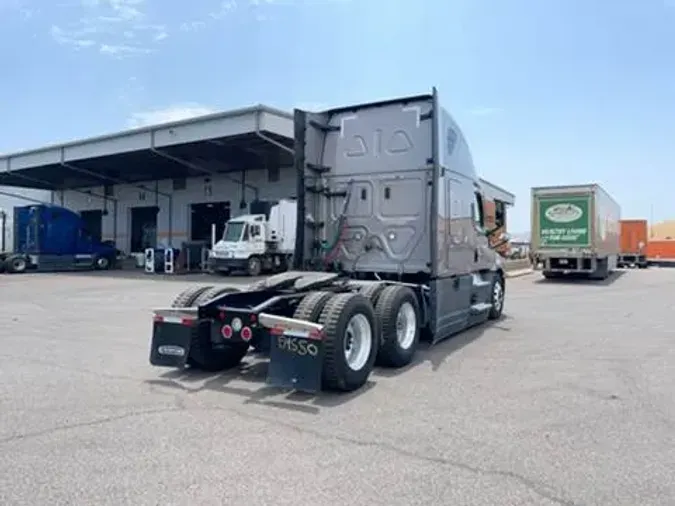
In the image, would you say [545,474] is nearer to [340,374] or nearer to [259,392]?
[340,374]

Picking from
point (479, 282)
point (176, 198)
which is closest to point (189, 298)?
point (479, 282)

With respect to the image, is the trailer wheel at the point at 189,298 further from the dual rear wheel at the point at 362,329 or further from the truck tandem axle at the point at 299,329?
the dual rear wheel at the point at 362,329

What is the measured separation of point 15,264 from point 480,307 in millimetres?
26759

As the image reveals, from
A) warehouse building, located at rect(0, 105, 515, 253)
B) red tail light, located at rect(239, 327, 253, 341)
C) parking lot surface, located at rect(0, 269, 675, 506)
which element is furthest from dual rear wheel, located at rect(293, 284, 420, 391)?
warehouse building, located at rect(0, 105, 515, 253)

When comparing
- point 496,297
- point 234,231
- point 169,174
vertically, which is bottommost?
point 496,297

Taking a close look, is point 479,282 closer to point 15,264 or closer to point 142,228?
point 15,264

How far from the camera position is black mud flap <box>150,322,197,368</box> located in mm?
6328

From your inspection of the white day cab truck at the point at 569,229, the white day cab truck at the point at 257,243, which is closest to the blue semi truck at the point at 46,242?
the white day cab truck at the point at 257,243

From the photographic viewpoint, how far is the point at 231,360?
704cm

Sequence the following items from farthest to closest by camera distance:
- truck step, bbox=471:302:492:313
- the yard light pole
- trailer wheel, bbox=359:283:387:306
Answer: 1. the yard light pole
2. truck step, bbox=471:302:492:313
3. trailer wheel, bbox=359:283:387:306

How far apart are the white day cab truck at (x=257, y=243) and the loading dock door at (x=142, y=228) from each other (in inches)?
494

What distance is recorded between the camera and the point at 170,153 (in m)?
28.7

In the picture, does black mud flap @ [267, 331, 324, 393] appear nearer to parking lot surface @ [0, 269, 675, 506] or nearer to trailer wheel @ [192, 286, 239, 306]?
parking lot surface @ [0, 269, 675, 506]

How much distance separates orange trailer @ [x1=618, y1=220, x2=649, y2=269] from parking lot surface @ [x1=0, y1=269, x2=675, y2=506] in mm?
30942
